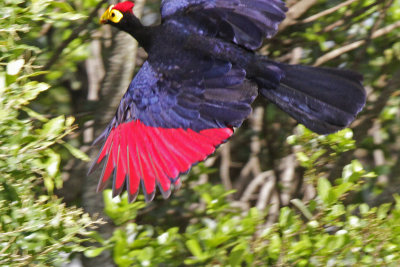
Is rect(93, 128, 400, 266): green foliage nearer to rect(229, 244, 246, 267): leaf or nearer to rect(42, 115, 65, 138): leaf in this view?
rect(229, 244, 246, 267): leaf

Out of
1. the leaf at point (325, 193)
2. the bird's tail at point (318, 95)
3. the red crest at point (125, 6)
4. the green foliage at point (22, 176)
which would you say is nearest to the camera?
the green foliage at point (22, 176)

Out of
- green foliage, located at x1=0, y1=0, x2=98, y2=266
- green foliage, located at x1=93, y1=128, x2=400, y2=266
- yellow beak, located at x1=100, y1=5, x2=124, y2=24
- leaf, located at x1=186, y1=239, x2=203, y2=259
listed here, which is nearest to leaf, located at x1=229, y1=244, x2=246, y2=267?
green foliage, located at x1=93, y1=128, x2=400, y2=266

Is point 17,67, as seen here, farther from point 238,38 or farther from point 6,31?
point 238,38

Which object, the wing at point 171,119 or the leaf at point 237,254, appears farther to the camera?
the wing at point 171,119

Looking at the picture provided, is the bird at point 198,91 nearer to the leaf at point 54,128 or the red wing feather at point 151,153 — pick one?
the red wing feather at point 151,153

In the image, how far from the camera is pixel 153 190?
264 centimetres

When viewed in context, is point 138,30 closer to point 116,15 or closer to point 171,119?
point 116,15

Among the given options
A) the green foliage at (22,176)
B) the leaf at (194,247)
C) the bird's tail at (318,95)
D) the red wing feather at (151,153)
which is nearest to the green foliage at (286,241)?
the leaf at (194,247)

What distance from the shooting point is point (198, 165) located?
331 centimetres

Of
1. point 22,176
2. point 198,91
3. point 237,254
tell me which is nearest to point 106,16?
point 198,91

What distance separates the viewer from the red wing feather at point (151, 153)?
2703 mm

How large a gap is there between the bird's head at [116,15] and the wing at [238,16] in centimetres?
24

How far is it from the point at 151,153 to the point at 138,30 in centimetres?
68

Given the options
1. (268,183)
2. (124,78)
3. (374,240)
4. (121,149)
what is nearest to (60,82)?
(124,78)
